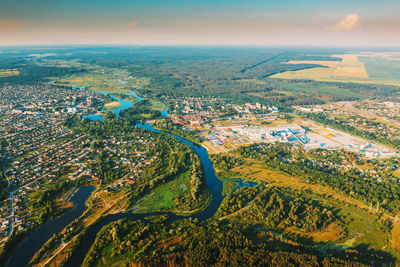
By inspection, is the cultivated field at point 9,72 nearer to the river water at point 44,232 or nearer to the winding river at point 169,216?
the river water at point 44,232

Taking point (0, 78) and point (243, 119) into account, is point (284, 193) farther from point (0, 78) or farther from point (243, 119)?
point (0, 78)

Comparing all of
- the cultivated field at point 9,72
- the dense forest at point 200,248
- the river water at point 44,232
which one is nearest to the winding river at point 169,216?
the dense forest at point 200,248

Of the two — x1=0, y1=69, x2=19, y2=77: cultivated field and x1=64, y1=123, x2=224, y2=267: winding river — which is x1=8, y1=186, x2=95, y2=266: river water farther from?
x1=0, y1=69, x2=19, y2=77: cultivated field

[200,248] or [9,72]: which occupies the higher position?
[9,72]

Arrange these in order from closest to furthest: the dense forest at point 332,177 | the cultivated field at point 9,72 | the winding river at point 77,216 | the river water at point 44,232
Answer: the river water at point 44,232 → the winding river at point 77,216 → the dense forest at point 332,177 → the cultivated field at point 9,72

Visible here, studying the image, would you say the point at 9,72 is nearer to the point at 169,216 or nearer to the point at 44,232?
the point at 44,232

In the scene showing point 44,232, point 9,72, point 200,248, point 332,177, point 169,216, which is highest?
point 9,72

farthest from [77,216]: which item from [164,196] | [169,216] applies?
[169,216]

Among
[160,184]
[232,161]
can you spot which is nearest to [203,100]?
[232,161]

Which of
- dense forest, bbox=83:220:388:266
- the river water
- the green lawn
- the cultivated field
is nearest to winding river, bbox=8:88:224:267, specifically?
the river water

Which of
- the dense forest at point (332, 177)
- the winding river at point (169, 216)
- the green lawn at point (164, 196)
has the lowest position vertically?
the winding river at point (169, 216)

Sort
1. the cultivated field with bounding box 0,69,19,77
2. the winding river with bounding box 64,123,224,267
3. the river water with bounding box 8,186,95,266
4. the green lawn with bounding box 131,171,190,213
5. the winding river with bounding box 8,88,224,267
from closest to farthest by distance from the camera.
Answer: the river water with bounding box 8,186,95,266 < the winding river with bounding box 8,88,224,267 < the winding river with bounding box 64,123,224,267 < the green lawn with bounding box 131,171,190,213 < the cultivated field with bounding box 0,69,19,77
